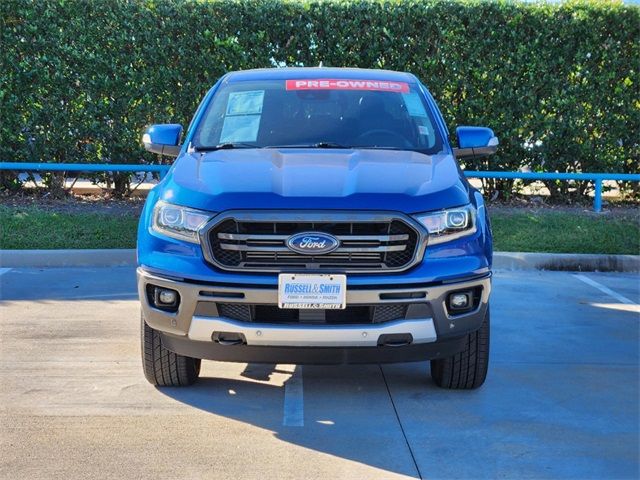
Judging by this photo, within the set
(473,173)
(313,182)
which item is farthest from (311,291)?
(473,173)

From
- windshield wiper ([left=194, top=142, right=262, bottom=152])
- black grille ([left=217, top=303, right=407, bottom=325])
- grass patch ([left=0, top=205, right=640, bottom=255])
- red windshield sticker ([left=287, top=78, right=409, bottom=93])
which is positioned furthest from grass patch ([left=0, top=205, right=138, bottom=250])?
black grille ([left=217, top=303, right=407, bottom=325])

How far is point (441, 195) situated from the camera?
15.7 ft

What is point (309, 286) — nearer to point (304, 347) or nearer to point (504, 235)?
point (304, 347)

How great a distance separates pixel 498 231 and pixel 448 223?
5778 millimetres

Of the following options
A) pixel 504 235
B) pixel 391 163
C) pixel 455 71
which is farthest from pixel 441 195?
pixel 455 71

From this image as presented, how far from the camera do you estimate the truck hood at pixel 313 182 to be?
4633 millimetres

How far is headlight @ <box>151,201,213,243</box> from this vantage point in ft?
15.2

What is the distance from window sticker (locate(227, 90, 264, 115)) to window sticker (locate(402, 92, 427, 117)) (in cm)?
97

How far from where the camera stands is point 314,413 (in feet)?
15.9

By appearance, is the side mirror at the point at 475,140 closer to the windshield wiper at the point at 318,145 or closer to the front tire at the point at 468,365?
the windshield wiper at the point at 318,145

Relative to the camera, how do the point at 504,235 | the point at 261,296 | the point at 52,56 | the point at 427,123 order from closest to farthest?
the point at 261,296 → the point at 427,123 → the point at 504,235 → the point at 52,56

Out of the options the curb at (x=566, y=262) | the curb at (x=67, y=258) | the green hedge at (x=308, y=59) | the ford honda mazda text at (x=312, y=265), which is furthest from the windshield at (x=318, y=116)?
the green hedge at (x=308, y=59)

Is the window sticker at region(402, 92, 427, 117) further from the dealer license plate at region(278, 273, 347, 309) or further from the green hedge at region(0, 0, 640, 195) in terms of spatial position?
the green hedge at region(0, 0, 640, 195)

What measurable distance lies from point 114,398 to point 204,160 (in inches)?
56.1
